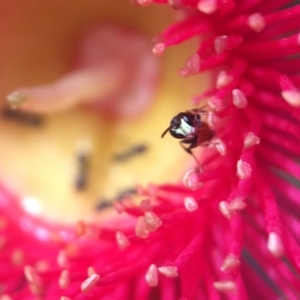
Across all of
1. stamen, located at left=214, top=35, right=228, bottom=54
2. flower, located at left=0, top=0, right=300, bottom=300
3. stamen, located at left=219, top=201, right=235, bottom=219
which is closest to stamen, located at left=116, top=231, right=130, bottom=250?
flower, located at left=0, top=0, right=300, bottom=300

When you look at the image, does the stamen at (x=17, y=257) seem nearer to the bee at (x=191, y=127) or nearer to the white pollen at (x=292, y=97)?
the bee at (x=191, y=127)

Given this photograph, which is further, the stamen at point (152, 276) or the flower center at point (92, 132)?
the flower center at point (92, 132)

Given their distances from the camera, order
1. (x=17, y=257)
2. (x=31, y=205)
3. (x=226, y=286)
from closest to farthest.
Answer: (x=226, y=286)
(x=17, y=257)
(x=31, y=205)

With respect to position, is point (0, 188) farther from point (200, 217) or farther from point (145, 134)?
point (200, 217)

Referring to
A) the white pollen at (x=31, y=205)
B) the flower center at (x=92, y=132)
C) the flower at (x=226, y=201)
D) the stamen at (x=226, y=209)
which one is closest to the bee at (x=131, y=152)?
the flower center at (x=92, y=132)

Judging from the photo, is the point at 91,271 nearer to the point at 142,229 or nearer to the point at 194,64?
the point at 142,229

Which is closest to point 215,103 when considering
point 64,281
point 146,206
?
point 146,206

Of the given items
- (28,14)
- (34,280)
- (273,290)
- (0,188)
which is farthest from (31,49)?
(273,290)
